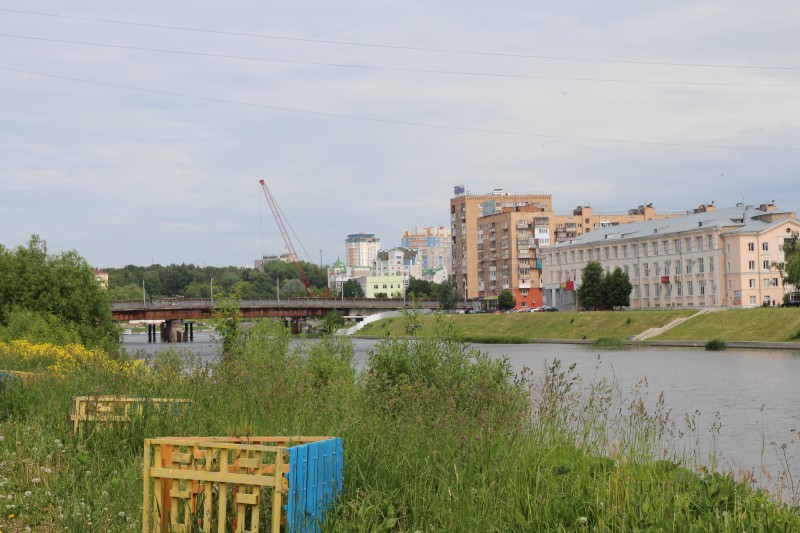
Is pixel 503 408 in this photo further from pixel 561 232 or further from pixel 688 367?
pixel 561 232

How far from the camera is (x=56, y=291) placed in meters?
44.7

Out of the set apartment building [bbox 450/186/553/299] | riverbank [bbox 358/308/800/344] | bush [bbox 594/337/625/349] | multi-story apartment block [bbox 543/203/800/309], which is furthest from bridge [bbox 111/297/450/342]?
apartment building [bbox 450/186/553/299]

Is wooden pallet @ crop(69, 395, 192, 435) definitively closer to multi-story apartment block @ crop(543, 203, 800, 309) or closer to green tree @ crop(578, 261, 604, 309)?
green tree @ crop(578, 261, 604, 309)

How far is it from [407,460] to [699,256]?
10288 cm

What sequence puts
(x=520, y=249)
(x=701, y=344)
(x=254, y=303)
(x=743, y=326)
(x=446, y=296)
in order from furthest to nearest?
1. (x=520, y=249)
2. (x=446, y=296)
3. (x=254, y=303)
4. (x=743, y=326)
5. (x=701, y=344)

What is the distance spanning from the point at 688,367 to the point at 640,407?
3734cm

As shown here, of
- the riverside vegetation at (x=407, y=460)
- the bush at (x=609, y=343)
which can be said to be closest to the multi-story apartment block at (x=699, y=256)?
the bush at (x=609, y=343)

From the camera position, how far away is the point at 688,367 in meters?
46.0

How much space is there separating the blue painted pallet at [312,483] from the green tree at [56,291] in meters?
37.1

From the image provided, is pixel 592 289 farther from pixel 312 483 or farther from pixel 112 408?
pixel 312 483

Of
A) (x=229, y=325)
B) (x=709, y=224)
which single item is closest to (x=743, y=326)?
(x=709, y=224)

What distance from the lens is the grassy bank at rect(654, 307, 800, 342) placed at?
62841mm

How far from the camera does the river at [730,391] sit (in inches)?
722

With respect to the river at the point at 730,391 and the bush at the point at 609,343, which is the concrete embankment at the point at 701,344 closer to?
the bush at the point at 609,343
